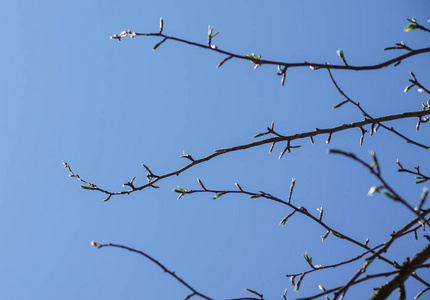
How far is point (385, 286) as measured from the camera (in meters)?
2.05

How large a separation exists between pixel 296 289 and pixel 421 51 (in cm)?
128

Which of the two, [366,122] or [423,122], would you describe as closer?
[366,122]

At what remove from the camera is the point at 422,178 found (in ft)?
9.20

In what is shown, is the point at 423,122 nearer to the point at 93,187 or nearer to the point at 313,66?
the point at 313,66

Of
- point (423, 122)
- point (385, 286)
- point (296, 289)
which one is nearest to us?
point (385, 286)

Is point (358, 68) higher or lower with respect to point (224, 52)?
lower

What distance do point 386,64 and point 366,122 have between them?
44cm

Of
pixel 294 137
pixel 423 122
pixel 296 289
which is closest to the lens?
pixel 296 289

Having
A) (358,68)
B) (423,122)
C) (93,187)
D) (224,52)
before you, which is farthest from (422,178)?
(93,187)

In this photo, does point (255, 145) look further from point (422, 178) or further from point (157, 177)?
point (422, 178)

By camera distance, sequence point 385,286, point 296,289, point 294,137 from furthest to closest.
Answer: point 294,137, point 296,289, point 385,286

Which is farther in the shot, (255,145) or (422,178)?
(422,178)

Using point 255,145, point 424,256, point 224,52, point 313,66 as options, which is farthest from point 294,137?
point 424,256

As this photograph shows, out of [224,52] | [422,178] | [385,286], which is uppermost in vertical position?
[224,52]
